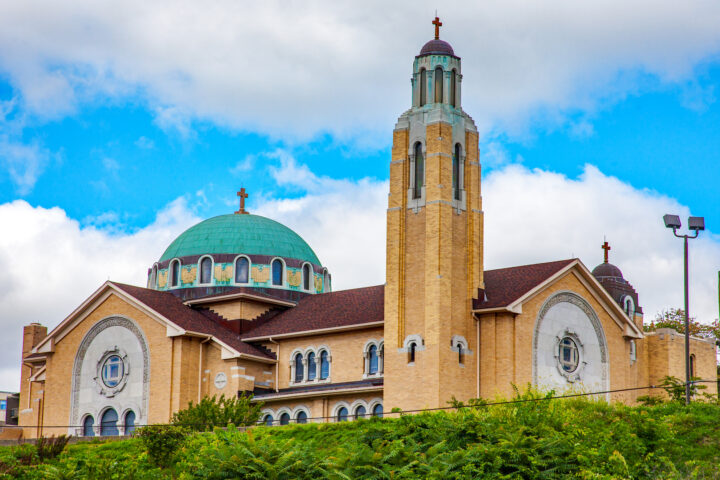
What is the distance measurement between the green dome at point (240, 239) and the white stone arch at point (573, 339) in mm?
16740

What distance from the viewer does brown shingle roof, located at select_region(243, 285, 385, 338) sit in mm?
51438

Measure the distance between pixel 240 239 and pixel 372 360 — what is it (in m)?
12.8

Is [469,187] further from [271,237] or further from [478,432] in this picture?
[478,432]

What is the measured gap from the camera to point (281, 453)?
3008cm

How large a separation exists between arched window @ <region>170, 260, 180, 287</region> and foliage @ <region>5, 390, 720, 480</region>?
24.9m

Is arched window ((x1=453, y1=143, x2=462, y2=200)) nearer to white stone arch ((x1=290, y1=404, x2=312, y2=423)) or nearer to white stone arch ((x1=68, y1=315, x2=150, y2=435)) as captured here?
white stone arch ((x1=290, y1=404, x2=312, y2=423))

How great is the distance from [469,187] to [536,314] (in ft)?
19.8

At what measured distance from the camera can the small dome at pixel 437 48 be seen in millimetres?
50219

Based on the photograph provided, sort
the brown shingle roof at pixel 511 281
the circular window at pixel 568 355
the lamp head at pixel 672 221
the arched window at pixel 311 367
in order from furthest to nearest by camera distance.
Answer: the arched window at pixel 311 367 < the circular window at pixel 568 355 < the brown shingle roof at pixel 511 281 < the lamp head at pixel 672 221

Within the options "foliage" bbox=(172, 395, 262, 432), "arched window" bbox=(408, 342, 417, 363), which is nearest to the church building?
"arched window" bbox=(408, 342, 417, 363)

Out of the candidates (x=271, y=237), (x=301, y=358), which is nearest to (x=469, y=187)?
(x=301, y=358)

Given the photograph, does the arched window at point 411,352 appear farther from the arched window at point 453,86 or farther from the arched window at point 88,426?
the arched window at point 88,426

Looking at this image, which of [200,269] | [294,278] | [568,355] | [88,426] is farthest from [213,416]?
[294,278]

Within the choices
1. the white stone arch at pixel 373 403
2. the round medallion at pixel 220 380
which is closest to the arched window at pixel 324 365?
the white stone arch at pixel 373 403
